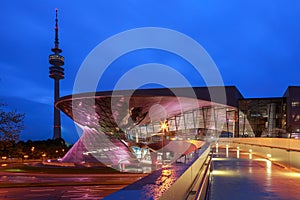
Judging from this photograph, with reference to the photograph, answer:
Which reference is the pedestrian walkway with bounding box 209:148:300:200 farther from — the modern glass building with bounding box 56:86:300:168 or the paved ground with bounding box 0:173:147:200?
the modern glass building with bounding box 56:86:300:168

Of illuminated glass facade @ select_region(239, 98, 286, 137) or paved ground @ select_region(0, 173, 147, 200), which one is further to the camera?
illuminated glass facade @ select_region(239, 98, 286, 137)

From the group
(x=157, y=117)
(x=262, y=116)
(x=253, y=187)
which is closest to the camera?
(x=253, y=187)

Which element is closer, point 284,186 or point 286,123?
point 284,186

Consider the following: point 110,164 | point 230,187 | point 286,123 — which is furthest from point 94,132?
point 230,187

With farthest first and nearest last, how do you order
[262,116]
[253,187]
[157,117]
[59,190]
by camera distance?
[157,117] < [262,116] < [59,190] < [253,187]

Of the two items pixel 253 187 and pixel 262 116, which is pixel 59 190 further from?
pixel 262 116

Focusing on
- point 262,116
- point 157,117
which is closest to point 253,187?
point 262,116

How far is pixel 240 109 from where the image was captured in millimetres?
60812

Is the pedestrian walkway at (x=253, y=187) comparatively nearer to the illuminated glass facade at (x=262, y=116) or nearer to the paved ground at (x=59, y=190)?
the paved ground at (x=59, y=190)

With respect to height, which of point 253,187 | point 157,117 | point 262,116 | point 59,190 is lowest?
point 59,190

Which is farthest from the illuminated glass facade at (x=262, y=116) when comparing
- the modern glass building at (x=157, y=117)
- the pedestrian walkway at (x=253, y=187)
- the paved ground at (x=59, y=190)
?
the pedestrian walkway at (x=253, y=187)

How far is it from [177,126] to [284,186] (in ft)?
229

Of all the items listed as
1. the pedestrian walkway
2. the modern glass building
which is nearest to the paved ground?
the pedestrian walkway

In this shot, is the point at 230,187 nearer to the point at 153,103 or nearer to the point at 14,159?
the point at 153,103
